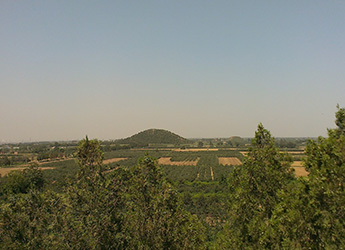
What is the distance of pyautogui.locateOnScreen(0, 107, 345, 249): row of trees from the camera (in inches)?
257

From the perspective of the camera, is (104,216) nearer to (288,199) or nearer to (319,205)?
(288,199)

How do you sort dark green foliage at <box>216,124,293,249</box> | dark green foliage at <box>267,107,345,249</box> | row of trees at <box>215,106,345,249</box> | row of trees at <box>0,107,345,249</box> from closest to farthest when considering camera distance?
dark green foliage at <box>267,107,345,249</box> → row of trees at <box>215,106,345,249</box> → row of trees at <box>0,107,345,249</box> → dark green foliage at <box>216,124,293,249</box>

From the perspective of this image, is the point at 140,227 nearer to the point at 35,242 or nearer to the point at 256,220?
the point at 35,242

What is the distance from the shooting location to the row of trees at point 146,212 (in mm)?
6535

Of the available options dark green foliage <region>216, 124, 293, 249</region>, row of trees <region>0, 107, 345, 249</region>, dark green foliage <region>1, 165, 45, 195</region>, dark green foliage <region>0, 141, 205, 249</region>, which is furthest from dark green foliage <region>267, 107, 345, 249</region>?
dark green foliage <region>1, 165, 45, 195</region>

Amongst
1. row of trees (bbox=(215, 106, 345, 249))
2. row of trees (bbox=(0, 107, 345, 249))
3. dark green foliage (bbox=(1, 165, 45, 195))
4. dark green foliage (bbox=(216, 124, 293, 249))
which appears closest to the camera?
row of trees (bbox=(215, 106, 345, 249))

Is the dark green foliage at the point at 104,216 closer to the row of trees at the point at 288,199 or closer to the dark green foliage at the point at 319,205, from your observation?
the row of trees at the point at 288,199

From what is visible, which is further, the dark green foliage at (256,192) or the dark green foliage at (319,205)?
the dark green foliage at (256,192)

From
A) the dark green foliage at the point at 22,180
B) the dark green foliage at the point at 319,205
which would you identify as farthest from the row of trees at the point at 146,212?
the dark green foliage at the point at 22,180

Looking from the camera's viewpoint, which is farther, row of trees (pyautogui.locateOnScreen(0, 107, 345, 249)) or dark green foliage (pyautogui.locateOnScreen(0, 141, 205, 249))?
dark green foliage (pyautogui.locateOnScreen(0, 141, 205, 249))

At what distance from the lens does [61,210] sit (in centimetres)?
805

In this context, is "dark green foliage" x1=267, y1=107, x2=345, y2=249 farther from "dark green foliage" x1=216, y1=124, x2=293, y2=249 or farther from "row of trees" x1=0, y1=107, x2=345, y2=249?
"dark green foliage" x1=216, y1=124, x2=293, y2=249

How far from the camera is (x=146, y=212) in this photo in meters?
7.99

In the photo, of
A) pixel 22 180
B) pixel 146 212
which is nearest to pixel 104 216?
pixel 146 212
